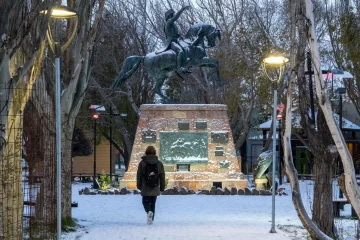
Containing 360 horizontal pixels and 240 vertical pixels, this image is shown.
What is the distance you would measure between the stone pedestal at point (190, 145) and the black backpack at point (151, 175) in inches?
352

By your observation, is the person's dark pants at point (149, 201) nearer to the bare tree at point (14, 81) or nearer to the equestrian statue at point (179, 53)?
the bare tree at point (14, 81)

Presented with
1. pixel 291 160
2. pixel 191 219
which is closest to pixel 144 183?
pixel 191 219

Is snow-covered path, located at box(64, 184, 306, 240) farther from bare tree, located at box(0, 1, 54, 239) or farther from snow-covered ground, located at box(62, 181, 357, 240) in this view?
bare tree, located at box(0, 1, 54, 239)

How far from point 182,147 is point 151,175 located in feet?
30.6

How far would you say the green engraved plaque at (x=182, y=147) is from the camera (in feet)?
79.9

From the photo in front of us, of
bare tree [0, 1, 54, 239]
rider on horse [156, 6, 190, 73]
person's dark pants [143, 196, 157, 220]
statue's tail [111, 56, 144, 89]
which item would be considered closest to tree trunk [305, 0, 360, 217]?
bare tree [0, 1, 54, 239]

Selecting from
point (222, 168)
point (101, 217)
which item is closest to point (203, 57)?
→ point (222, 168)

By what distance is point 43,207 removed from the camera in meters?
12.9

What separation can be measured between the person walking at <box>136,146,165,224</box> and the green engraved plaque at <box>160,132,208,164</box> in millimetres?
9032

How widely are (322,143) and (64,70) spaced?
18.5 ft

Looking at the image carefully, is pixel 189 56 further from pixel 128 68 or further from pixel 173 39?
pixel 128 68

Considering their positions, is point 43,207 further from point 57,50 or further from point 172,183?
point 172,183

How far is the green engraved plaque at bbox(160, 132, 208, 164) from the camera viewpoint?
2436 cm

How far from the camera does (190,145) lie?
24.5 meters
